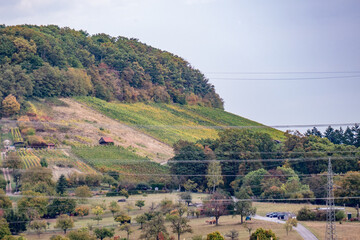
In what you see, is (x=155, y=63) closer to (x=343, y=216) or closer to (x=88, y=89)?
(x=88, y=89)

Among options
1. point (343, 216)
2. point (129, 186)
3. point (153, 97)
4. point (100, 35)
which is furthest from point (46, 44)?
point (343, 216)

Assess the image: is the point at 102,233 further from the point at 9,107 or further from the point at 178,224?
the point at 9,107

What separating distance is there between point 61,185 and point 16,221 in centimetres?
1104

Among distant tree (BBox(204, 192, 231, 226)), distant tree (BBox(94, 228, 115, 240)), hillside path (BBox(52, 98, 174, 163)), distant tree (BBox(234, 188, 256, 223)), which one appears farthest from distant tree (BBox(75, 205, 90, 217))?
hillside path (BBox(52, 98, 174, 163))

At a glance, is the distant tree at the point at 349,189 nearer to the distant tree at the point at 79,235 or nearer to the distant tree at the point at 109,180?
the distant tree at the point at 109,180

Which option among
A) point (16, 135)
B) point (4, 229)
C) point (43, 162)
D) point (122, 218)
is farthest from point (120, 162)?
point (4, 229)

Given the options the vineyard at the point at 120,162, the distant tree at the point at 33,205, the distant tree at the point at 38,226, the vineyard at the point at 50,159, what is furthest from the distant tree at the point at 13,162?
the distant tree at the point at 38,226

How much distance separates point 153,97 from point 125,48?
65.0ft

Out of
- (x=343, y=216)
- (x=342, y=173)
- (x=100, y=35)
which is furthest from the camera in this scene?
(x=100, y=35)

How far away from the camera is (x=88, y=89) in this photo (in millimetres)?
123000

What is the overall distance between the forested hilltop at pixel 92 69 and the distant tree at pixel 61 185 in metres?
29.7

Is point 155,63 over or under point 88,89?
over

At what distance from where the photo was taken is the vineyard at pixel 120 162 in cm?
8625

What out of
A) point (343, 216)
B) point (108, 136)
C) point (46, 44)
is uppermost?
point (46, 44)
